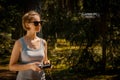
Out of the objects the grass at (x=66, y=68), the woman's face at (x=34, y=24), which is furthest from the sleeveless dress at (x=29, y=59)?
the grass at (x=66, y=68)

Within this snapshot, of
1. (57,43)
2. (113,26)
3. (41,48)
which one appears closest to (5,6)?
(57,43)

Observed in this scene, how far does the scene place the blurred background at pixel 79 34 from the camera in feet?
36.6

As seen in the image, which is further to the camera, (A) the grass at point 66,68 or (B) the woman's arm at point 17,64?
(A) the grass at point 66,68

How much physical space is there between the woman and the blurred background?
24.3ft

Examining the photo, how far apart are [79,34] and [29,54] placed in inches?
312

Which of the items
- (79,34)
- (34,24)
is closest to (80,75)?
(79,34)

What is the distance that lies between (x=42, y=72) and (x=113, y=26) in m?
8.43

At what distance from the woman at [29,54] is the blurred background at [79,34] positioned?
742 centimetres

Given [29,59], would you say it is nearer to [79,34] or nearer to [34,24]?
[34,24]

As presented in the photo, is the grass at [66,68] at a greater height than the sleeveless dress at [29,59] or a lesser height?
lesser

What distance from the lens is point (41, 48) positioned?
136 inches

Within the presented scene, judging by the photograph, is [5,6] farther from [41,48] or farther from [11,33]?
[41,48]

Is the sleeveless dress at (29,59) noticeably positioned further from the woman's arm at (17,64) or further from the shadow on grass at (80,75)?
the shadow on grass at (80,75)

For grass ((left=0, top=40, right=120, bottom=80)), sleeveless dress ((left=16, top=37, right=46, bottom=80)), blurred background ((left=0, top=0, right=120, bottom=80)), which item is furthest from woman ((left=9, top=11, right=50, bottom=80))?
grass ((left=0, top=40, right=120, bottom=80))
